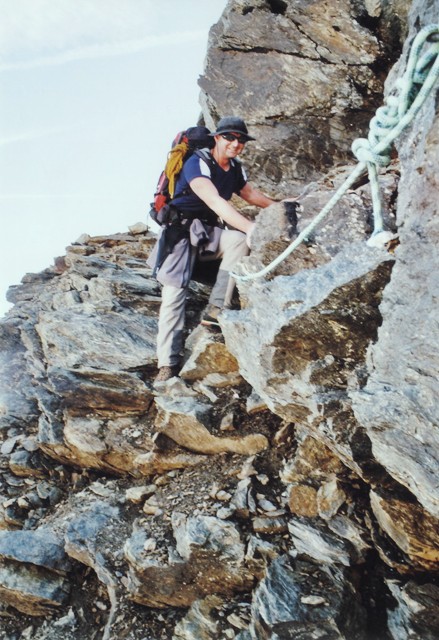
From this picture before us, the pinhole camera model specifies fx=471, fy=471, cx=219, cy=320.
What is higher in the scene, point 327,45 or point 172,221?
point 327,45

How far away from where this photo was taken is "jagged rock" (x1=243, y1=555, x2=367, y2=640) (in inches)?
232

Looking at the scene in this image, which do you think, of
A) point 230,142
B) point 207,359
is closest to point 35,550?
point 207,359

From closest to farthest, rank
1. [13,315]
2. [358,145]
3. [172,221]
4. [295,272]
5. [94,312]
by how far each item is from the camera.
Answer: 1. [358,145]
2. [295,272]
3. [172,221]
4. [94,312]
5. [13,315]

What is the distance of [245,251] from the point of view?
8945 mm

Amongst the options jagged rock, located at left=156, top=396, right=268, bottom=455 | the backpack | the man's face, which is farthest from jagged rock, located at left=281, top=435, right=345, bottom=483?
the man's face

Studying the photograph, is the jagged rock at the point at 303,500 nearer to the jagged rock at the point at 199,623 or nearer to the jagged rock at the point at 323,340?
the jagged rock at the point at 323,340

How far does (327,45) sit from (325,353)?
1067 centimetres

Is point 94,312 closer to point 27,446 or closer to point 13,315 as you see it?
point 27,446

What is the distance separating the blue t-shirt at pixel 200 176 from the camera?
26.2 feet

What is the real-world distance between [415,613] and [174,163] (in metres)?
7.54

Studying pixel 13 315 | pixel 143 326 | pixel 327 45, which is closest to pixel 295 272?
pixel 143 326

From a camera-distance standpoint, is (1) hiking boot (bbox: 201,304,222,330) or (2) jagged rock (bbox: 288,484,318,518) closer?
(2) jagged rock (bbox: 288,484,318,518)

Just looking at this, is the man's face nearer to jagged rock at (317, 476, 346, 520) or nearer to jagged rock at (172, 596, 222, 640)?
jagged rock at (317, 476, 346, 520)

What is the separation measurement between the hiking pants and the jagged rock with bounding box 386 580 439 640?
539 centimetres
